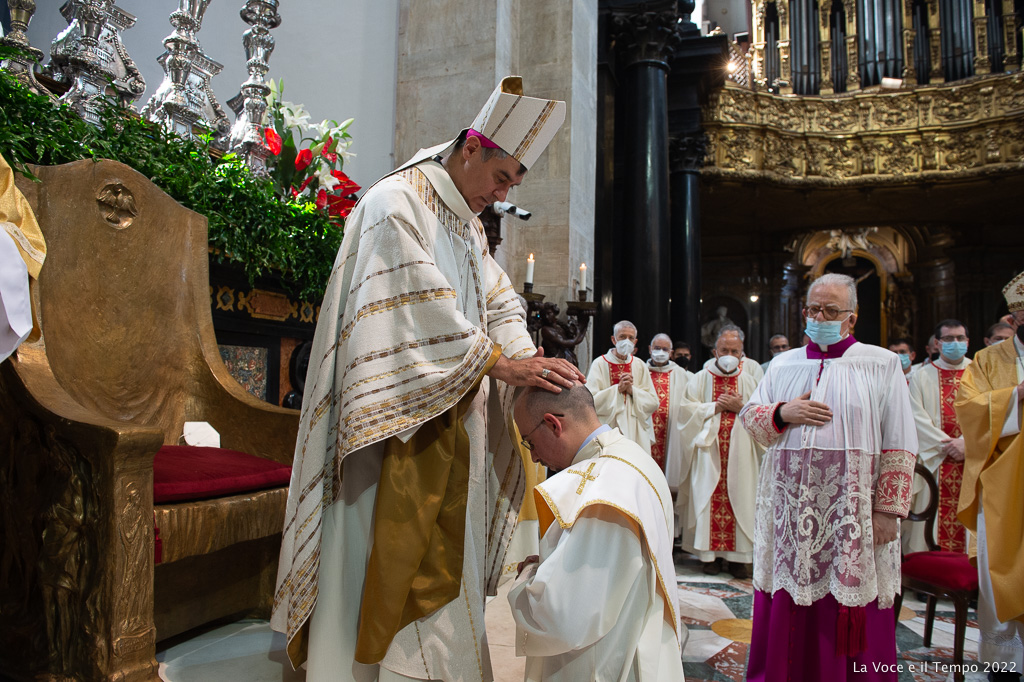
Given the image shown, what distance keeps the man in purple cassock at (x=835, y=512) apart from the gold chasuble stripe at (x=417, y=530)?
1.47m

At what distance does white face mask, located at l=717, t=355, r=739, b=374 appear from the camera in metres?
5.83

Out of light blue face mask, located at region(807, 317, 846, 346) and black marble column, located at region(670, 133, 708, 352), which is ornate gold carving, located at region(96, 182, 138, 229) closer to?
light blue face mask, located at region(807, 317, 846, 346)

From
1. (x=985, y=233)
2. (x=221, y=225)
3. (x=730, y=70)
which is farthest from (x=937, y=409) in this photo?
(x=985, y=233)

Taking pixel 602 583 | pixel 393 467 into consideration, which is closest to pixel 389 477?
pixel 393 467

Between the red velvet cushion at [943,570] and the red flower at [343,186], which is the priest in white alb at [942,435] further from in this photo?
the red flower at [343,186]

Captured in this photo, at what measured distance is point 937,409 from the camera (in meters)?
5.40

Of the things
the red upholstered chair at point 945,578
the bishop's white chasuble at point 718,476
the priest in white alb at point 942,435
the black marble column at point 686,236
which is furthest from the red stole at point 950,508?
the black marble column at point 686,236

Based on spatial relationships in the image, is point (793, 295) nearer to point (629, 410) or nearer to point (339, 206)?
point (629, 410)

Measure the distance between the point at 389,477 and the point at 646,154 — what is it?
29.8 ft

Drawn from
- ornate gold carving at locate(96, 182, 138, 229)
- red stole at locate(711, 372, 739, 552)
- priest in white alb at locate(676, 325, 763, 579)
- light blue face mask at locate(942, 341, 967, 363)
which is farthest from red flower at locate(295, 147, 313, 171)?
light blue face mask at locate(942, 341, 967, 363)

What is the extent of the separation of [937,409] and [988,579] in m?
2.73

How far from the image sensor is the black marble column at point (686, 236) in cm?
1255

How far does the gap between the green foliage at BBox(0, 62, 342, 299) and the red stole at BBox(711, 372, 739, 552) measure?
3.43 m

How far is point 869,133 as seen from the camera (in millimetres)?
14391
